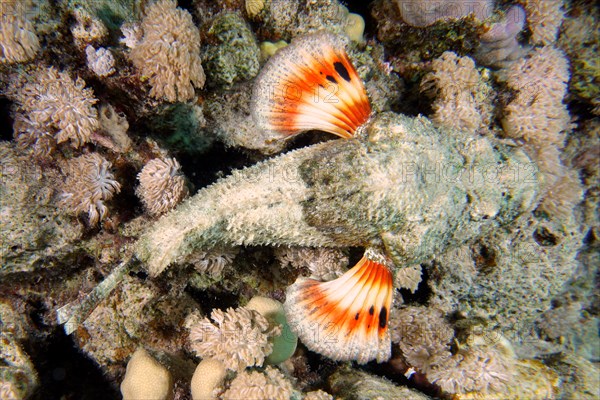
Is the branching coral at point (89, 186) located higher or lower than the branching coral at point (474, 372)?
higher

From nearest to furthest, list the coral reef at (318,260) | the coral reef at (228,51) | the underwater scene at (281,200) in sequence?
the underwater scene at (281,200)
the coral reef at (228,51)
the coral reef at (318,260)

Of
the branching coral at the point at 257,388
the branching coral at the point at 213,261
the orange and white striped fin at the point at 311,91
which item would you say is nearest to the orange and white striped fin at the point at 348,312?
the branching coral at the point at 257,388

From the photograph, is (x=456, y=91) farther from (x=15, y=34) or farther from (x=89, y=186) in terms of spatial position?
(x=15, y=34)

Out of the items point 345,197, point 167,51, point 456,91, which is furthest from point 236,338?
point 456,91

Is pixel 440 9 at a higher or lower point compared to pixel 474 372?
higher

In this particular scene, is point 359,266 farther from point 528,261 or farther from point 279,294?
point 528,261

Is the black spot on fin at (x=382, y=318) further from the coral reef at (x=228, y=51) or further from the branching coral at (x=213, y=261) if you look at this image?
the coral reef at (x=228, y=51)
